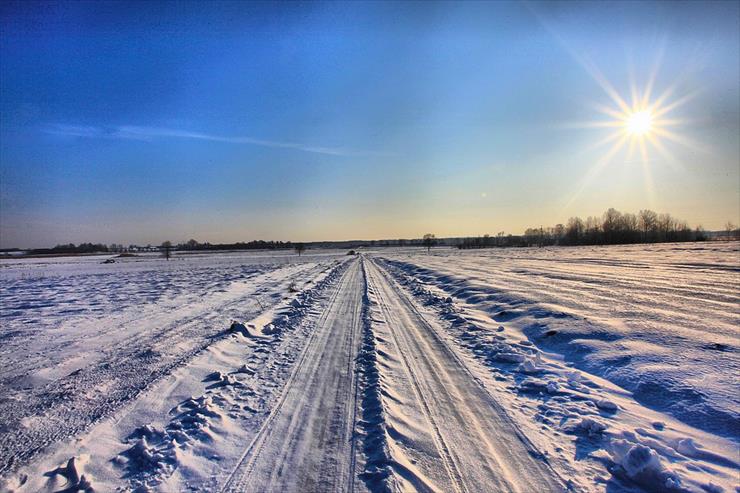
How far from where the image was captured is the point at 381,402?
15.9 ft

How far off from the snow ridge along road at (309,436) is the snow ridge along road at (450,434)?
548 mm

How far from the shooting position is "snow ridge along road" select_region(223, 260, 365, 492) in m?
3.28

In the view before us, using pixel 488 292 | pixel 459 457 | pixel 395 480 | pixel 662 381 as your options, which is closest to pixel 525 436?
pixel 459 457

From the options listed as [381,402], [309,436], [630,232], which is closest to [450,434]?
[381,402]

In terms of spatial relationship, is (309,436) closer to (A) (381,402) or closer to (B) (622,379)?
(A) (381,402)

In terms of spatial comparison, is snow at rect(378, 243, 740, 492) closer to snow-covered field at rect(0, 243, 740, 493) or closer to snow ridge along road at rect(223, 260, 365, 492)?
snow-covered field at rect(0, 243, 740, 493)

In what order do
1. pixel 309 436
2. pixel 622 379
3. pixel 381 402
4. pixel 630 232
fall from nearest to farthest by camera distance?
1. pixel 309 436
2. pixel 381 402
3. pixel 622 379
4. pixel 630 232

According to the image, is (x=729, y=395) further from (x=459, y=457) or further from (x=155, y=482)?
(x=155, y=482)

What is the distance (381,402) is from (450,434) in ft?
3.50

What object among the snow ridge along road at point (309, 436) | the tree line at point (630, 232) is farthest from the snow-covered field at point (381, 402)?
the tree line at point (630, 232)

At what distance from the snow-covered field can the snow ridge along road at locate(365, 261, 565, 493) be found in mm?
25

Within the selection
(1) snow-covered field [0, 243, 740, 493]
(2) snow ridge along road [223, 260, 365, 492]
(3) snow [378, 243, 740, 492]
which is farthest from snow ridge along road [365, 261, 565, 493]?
(2) snow ridge along road [223, 260, 365, 492]

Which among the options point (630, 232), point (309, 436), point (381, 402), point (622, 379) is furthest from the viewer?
point (630, 232)

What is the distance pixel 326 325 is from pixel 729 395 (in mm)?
7808
